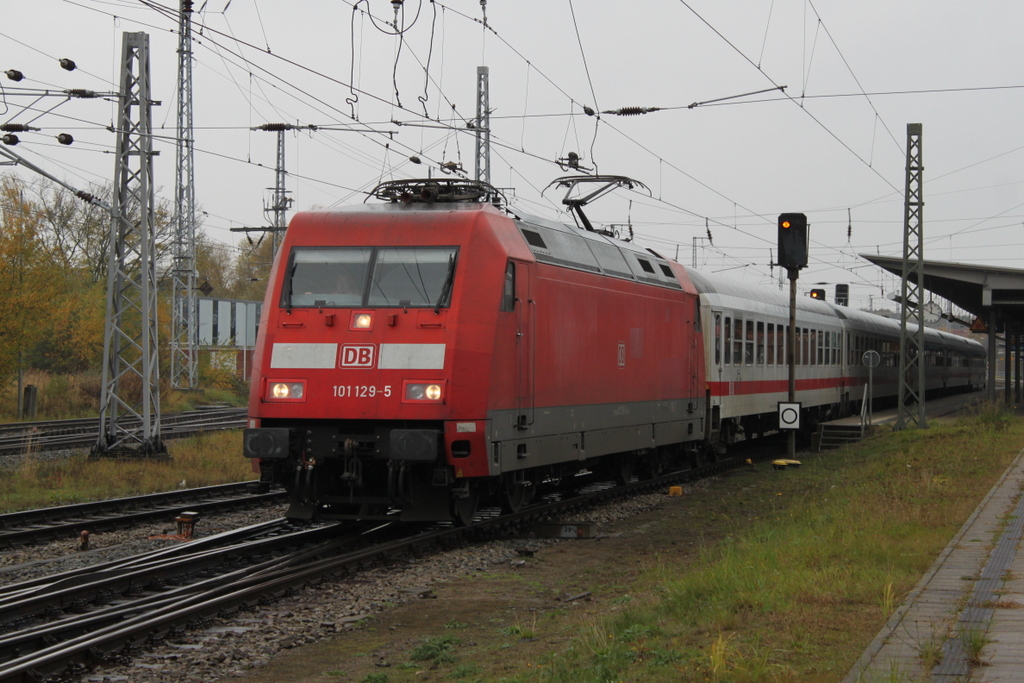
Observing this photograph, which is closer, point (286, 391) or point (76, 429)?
point (286, 391)

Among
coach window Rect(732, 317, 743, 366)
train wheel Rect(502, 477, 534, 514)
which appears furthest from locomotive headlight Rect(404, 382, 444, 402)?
coach window Rect(732, 317, 743, 366)

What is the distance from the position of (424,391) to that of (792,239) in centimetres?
1173

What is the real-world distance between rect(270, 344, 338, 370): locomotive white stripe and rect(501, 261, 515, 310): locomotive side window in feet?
6.11

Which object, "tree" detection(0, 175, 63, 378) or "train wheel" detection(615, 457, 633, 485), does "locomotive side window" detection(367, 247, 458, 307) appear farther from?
"tree" detection(0, 175, 63, 378)

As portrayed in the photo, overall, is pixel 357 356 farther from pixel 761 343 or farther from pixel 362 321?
pixel 761 343

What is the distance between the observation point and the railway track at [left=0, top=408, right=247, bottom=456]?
23.0 metres

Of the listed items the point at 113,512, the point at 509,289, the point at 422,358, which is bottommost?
the point at 113,512

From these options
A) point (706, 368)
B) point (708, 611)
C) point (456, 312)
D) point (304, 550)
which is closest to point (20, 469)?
point (304, 550)

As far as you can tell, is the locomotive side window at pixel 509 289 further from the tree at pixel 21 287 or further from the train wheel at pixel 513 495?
the tree at pixel 21 287

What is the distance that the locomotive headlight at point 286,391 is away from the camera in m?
11.4

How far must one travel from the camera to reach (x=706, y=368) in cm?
1973

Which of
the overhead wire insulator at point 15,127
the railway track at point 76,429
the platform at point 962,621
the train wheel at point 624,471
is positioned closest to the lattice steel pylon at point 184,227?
the railway track at point 76,429

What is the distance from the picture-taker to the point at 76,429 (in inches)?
1131

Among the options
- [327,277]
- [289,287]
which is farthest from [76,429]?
[327,277]
